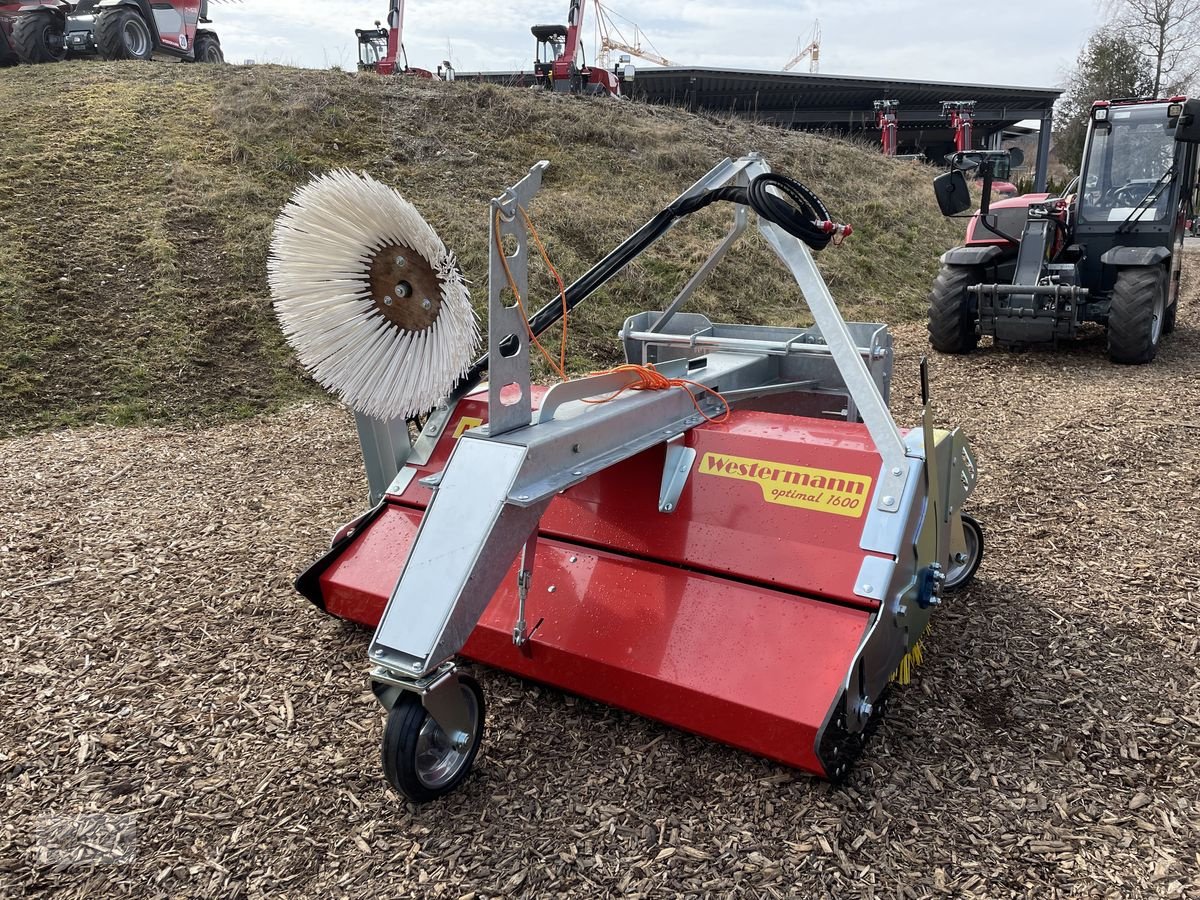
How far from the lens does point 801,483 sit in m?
2.59

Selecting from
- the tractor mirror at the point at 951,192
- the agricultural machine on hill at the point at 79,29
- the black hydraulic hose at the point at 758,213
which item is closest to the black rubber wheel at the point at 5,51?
the agricultural machine on hill at the point at 79,29

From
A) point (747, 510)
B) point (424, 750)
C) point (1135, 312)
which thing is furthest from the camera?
point (1135, 312)

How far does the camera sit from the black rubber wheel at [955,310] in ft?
25.3

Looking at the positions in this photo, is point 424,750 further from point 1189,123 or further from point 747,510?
point 1189,123

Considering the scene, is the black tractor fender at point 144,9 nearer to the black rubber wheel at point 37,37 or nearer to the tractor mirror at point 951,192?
the black rubber wheel at point 37,37

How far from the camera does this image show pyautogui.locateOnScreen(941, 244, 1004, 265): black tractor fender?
7645 millimetres

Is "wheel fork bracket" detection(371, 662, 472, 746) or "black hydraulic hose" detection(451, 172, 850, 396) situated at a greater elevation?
"black hydraulic hose" detection(451, 172, 850, 396)

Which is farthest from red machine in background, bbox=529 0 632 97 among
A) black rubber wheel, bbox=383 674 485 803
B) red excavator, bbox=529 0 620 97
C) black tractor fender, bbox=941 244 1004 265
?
black rubber wheel, bbox=383 674 485 803

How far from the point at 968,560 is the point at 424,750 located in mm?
2302

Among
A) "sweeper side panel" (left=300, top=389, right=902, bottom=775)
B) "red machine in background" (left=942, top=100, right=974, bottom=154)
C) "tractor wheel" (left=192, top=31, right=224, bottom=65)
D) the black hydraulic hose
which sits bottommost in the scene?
"sweeper side panel" (left=300, top=389, right=902, bottom=775)

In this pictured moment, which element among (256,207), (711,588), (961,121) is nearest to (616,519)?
(711,588)

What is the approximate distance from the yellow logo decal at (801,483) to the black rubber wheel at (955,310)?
585 centimetres

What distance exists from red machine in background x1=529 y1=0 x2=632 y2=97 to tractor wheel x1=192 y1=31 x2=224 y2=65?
21.0ft

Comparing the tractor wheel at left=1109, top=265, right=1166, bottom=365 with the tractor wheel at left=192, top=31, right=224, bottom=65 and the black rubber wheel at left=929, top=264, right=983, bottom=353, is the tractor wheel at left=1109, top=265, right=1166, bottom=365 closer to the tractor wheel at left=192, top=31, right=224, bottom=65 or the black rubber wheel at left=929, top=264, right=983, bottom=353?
the black rubber wheel at left=929, top=264, right=983, bottom=353
